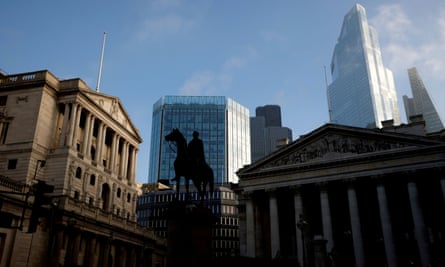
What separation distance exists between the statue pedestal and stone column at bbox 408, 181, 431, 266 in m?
32.4

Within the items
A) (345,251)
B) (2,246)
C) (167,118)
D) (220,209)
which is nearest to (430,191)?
(345,251)

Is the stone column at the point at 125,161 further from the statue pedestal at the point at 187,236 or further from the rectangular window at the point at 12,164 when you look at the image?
the statue pedestal at the point at 187,236

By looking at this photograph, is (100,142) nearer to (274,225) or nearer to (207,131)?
(274,225)

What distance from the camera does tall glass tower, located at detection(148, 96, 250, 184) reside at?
123062mm

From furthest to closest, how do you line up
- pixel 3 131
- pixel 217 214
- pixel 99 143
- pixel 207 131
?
pixel 207 131
pixel 217 214
pixel 99 143
pixel 3 131

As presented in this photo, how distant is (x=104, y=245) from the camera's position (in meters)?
43.8

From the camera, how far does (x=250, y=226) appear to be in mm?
51094

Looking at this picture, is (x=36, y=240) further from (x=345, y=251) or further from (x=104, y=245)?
(x=345, y=251)

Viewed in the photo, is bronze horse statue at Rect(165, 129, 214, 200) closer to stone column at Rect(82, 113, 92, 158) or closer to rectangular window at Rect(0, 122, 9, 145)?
stone column at Rect(82, 113, 92, 158)

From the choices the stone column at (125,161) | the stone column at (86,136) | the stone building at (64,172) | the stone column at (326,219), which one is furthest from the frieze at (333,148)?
the stone column at (86,136)

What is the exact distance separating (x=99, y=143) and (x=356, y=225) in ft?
111

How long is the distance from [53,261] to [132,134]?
27.4m

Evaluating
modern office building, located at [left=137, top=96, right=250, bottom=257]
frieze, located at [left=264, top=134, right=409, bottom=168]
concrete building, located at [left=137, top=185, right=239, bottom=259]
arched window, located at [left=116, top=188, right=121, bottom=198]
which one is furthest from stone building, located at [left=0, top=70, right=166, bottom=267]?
modern office building, located at [left=137, top=96, right=250, bottom=257]

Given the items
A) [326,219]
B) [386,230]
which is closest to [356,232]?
[386,230]
